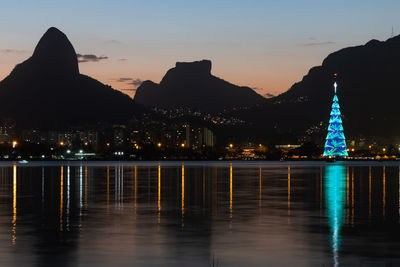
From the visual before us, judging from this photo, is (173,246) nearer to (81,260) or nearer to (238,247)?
(238,247)

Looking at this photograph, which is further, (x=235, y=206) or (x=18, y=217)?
(x=235, y=206)

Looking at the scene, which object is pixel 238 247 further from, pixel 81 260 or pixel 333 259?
pixel 81 260

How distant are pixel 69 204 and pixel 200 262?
84.5 feet

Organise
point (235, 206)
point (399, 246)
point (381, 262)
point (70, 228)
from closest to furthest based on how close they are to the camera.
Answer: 1. point (381, 262)
2. point (399, 246)
3. point (70, 228)
4. point (235, 206)

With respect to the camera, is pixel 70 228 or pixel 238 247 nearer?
pixel 238 247

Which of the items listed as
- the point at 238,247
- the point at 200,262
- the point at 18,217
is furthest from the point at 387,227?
the point at 18,217

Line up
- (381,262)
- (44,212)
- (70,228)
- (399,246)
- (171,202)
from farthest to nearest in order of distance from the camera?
1. (171,202)
2. (44,212)
3. (70,228)
4. (399,246)
5. (381,262)

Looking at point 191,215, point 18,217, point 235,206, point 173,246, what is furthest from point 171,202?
point 173,246

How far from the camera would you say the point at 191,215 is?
127 feet

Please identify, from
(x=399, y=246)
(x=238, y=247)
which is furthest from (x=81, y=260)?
(x=399, y=246)

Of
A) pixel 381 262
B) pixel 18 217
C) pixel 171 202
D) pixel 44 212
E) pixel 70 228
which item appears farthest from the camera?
pixel 171 202

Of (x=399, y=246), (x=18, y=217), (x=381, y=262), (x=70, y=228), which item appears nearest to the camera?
(x=381, y=262)

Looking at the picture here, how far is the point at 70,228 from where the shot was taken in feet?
105

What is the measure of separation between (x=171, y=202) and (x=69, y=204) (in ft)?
21.6
